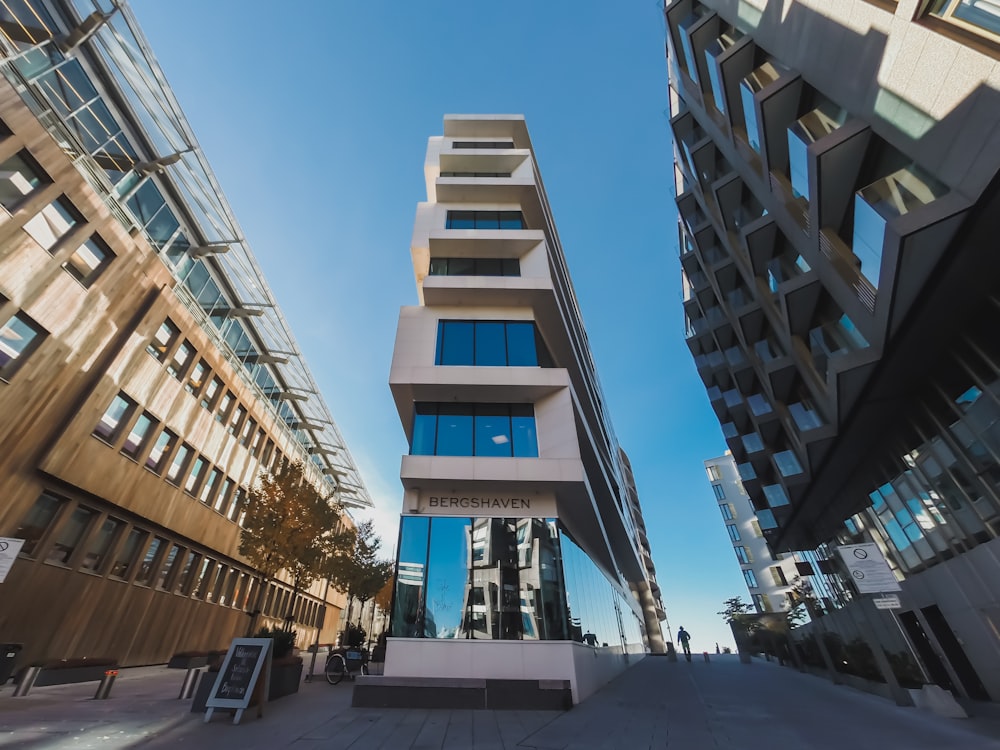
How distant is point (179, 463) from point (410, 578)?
788 inches

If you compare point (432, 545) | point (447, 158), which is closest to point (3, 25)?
point (447, 158)

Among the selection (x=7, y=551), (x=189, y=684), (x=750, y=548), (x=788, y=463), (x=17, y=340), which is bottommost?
(x=189, y=684)

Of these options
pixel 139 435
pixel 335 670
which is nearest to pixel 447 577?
pixel 335 670

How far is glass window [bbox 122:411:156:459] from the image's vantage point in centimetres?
2152

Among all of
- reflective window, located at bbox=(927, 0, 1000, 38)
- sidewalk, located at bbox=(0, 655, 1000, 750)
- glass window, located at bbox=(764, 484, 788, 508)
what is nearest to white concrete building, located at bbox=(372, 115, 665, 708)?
sidewalk, located at bbox=(0, 655, 1000, 750)

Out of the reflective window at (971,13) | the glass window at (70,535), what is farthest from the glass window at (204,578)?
the reflective window at (971,13)

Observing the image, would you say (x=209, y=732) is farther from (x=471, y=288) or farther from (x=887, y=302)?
(x=887, y=302)

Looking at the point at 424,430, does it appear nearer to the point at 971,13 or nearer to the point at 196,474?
the point at 971,13

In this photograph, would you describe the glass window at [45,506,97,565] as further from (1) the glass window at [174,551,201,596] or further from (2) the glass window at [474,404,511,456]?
(2) the glass window at [474,404,511,456]

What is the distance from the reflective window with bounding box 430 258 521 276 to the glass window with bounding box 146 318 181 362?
53.5ft

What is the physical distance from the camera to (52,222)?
18000 millimetres

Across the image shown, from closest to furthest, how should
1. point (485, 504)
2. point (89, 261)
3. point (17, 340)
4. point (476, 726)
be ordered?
point (476, 726) → point (485, 504) → point (17, 340) → point (89, 261)

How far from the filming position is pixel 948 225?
809cm

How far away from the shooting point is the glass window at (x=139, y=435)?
21516mm
